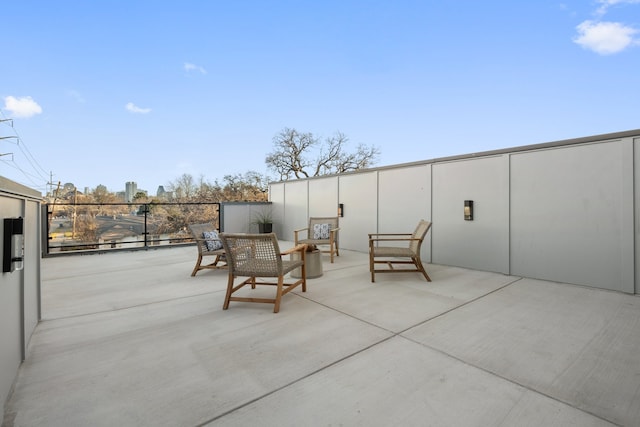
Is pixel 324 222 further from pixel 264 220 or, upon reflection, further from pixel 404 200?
pixel 264 220

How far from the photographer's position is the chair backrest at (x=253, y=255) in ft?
8.88

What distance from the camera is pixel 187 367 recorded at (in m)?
A: 1.74

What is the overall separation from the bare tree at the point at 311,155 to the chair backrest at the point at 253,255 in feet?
50.9

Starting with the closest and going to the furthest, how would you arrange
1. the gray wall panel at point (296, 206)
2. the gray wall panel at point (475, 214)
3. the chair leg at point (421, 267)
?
the chair leg at point (421, 267) < the gray wall panel at point (475, 214) < the gray wall panel at point (296, 206)

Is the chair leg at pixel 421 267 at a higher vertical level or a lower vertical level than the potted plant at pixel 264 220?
lower

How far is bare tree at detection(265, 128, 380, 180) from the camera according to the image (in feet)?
59.7

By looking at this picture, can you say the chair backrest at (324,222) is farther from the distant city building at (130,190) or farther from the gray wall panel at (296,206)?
the distant city building at (130,190)

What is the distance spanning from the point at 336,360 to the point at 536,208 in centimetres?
375

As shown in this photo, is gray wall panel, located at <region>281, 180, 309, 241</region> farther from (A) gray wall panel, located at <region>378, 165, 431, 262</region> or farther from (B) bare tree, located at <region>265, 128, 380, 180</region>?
(B) bare tree, located at <region>265, 128, 380, 180</region>

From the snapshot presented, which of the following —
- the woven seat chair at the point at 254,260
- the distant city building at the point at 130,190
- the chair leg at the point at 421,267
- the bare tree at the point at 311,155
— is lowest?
the chair leg at the point at 421,267

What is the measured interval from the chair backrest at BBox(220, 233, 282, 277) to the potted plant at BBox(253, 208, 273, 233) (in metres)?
5.92

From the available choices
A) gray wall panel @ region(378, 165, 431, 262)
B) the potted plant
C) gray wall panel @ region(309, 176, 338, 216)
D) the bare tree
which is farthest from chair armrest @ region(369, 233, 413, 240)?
the bare tree

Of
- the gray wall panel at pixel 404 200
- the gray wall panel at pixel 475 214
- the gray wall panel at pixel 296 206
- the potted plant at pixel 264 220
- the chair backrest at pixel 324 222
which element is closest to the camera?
the gray wall panel at pixel 475 214

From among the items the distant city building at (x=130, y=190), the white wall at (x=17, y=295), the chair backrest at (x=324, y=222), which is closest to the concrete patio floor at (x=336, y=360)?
the white wall at (x=17, y=295)
